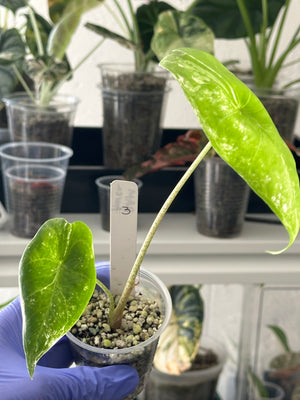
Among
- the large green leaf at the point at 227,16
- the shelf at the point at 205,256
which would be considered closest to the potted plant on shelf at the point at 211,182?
the shelf at the point at 205,256

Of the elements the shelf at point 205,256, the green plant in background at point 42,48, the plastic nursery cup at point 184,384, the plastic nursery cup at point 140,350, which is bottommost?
the plastic nursery cup at point 184,384

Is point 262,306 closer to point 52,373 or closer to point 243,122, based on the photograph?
point 52,373

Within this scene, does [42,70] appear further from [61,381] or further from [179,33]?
[61,381]

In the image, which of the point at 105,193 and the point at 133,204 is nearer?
the point at 133,204

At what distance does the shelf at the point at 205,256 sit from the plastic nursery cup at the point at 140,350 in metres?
0.36

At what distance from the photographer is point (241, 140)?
1.13 feet

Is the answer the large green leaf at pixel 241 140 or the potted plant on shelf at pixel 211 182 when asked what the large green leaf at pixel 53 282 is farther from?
the potted plant on shelf at pixel 211 182

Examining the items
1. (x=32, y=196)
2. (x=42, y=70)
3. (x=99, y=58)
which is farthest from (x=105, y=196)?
(x=99, y=58)

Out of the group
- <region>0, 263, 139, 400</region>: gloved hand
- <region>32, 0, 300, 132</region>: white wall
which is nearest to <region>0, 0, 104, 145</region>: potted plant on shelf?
<region>32, 0, 300, 132</region>: white wall

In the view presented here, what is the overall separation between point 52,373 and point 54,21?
657 mm

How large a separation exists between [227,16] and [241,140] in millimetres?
799

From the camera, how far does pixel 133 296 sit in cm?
54

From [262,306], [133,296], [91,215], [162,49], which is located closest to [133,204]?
[133,296]

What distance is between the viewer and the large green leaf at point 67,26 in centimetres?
91
